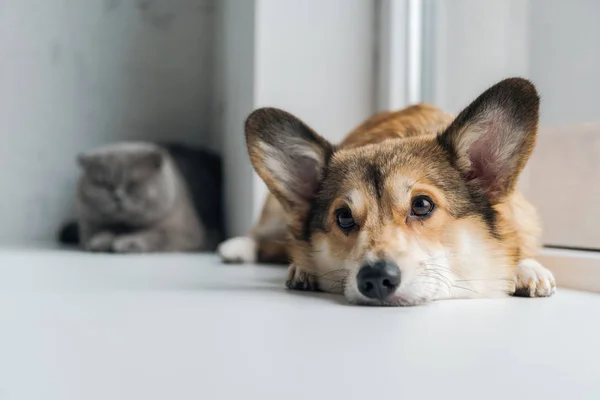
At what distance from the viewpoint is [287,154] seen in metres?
1.66

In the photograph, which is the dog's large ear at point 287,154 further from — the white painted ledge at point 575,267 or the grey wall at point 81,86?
the grey wall at point 81,86

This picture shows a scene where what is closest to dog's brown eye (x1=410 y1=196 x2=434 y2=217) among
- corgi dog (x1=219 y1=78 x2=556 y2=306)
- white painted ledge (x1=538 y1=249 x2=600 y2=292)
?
corgi dog (x1=219 y1=78 x2=556 y2=306)

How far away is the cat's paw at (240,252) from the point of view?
2.36 metres

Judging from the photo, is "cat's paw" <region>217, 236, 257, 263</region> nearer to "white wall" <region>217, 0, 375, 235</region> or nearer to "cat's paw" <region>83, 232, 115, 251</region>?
"white wall" <region>217, 0, 375, 235</region>

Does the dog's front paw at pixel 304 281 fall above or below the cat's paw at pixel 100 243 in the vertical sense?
above

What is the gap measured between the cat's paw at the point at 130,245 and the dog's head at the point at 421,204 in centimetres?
165

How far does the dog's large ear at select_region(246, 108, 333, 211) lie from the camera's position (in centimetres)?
162

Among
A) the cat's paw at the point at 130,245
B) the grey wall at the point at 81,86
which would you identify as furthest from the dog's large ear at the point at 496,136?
the grey wall at the point at 81,86

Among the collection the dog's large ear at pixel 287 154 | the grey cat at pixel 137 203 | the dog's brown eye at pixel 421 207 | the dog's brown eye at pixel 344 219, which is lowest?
the grey cat at pixel 137 203

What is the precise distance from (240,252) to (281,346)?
1.41 m

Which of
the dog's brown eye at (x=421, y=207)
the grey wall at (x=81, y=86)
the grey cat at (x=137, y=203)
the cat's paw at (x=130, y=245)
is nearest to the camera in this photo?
the dog's brown eye at (x=421, y=207)

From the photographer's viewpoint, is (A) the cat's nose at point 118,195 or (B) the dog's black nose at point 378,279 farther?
(A) the cat's nose at point 118,195

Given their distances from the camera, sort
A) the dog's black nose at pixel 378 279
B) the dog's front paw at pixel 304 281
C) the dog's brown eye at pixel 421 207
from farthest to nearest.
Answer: the dog's front paw at pixel 304 281
the dog's brown eye at pixel 421 207
the dog's black nose at pixel 378 279

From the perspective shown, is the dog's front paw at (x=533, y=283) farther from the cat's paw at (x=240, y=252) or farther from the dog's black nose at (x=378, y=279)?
the cat's paw at (x=240, y=252)
